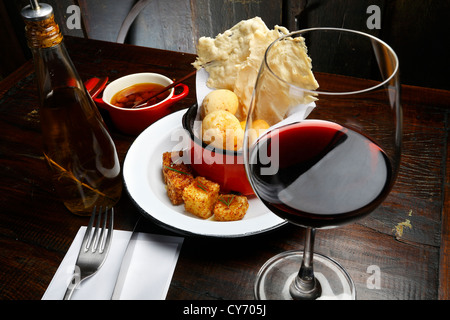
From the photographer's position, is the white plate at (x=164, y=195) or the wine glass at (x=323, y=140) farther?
the white plate at (x=164, y=195)

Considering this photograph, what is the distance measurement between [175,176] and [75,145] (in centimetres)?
22

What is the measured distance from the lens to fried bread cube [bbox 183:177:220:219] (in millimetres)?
816

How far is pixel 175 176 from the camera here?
874 mm

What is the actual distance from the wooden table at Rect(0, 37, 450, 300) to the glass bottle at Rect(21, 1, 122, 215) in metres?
0.05

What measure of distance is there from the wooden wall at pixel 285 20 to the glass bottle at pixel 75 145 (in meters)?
1.43

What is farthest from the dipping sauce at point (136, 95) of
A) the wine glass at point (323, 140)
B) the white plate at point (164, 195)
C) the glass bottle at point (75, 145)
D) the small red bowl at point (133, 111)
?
the wine glass at point (323, 140)

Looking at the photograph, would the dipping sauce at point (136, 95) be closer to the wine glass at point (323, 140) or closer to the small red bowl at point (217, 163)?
the small red bowl at point (217, 163)

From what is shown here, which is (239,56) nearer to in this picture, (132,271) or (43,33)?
(43,33)

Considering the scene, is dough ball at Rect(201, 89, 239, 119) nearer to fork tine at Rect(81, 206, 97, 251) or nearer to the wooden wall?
fork tine at Rect(81, 206, 97, 251)

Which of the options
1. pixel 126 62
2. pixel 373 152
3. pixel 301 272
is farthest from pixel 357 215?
pixel 126 62

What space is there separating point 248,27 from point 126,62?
60 centimetres

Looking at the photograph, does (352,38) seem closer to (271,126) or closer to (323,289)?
(271,126)

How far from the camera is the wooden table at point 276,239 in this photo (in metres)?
0.75

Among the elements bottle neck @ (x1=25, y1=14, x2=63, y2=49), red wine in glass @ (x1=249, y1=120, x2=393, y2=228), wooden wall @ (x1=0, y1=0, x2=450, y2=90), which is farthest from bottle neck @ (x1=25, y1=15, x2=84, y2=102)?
wooden wall @ (x1=0, y1=0, x2=450, y2=90)
